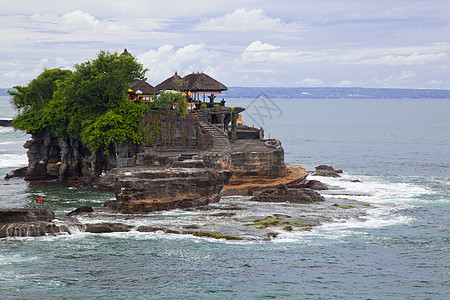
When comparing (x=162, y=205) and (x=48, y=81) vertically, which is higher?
(x=48, y=81)

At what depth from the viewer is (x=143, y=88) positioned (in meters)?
73.2

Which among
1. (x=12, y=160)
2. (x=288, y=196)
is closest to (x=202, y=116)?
(x=288, y=196)

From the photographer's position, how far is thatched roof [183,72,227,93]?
245 ft

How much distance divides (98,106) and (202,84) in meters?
13.4

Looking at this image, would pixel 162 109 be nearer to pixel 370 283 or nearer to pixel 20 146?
pixel 370 283

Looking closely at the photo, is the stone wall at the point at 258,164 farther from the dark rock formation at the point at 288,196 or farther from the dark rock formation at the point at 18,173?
the dark rock formation at the point at 18,173

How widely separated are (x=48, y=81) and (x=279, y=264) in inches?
2070

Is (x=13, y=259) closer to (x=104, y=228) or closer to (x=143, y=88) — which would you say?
(x=104, y=228)

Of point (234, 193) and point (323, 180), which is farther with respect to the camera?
point (323, 180)

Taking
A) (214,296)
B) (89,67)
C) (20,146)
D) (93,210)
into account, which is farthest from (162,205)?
(20,146)

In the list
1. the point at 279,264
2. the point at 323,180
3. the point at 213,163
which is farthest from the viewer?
the point at 323,180

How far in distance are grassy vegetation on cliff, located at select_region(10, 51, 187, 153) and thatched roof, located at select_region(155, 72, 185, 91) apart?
4.55m

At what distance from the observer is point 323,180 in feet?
244

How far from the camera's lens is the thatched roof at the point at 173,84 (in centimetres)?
7569
